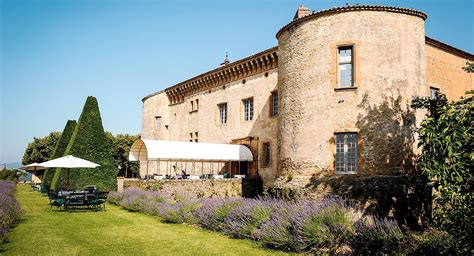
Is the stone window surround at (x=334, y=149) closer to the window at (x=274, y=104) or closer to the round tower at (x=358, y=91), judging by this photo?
the round tower at (x=358, y=91)

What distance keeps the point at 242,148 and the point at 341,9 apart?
11.7 metres

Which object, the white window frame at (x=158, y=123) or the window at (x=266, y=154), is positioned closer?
the window at (x=266, y=154)

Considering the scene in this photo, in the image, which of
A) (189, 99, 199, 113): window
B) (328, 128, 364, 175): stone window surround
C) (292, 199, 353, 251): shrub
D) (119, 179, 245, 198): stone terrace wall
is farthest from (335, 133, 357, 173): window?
(189, 99, 199, 113): window

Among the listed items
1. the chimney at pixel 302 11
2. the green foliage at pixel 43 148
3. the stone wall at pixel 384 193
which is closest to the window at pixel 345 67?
the stone wall at pixel 384 193

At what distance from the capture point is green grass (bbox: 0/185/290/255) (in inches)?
343

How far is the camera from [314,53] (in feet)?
52.3

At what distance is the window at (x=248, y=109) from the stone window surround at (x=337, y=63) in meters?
10.2

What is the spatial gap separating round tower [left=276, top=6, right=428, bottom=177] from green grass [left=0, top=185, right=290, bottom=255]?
6531 millimetres

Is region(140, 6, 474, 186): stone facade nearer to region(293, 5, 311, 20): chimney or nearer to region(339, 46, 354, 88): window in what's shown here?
region(339, 46, 354, 88): window

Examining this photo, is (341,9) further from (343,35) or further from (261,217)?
(261,217)

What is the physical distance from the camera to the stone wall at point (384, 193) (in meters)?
13.9

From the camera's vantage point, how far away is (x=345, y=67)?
51.3 feet

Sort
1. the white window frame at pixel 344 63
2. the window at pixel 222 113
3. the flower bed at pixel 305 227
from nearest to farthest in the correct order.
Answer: the flower bed at pixel 305 227
the white window frame at pixel 344 63
the window at pixel 222 113

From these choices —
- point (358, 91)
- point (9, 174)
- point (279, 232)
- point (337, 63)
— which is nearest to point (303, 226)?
point (279, 232)
